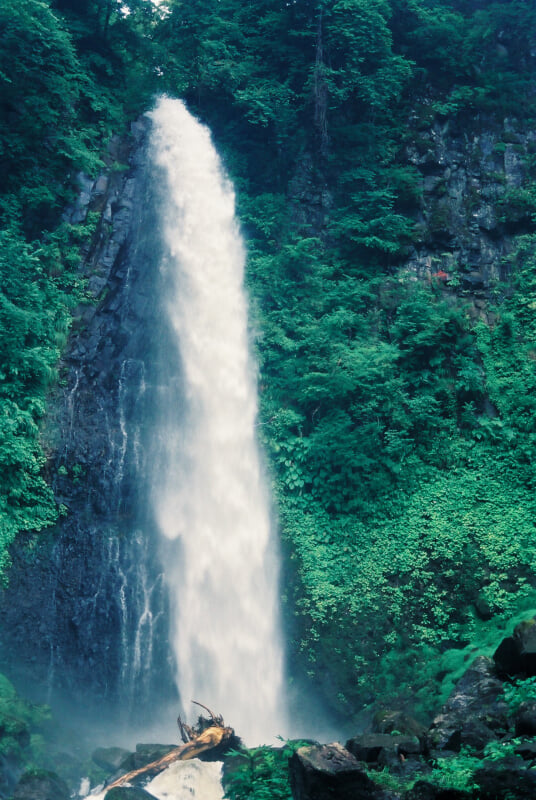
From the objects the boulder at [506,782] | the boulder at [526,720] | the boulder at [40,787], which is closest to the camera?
the boulder at [506,782]

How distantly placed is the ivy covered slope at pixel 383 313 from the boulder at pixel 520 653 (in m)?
1.75

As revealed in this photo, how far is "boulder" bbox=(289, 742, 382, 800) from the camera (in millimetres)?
5418

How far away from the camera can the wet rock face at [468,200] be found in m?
14.6

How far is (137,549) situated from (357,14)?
1515 cm

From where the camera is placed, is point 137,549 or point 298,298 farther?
point 298,298

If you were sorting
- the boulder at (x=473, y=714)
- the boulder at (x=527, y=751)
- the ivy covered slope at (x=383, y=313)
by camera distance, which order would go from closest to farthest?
the boulder at (x=527, y=751) < the boulder at (x=473, y=714) < the ivy covered slope at (x=383, y=313)

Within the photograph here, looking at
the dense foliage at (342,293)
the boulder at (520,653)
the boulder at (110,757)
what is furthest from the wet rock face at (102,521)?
A: the boulder at (520,653)

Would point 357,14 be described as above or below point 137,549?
above

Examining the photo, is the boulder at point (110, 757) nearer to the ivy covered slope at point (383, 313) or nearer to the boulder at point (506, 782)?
the ivy covered slope at point (383, 313)

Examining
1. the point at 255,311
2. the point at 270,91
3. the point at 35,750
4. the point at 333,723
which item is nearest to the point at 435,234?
the point at 255,311

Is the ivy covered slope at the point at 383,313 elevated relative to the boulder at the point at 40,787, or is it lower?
elevated

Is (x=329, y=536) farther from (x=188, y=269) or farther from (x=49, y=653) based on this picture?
(x=188, y=269)

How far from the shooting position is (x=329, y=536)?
1163 centimetres

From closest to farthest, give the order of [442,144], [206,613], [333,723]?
[333,723], [206,613], [442,144]
